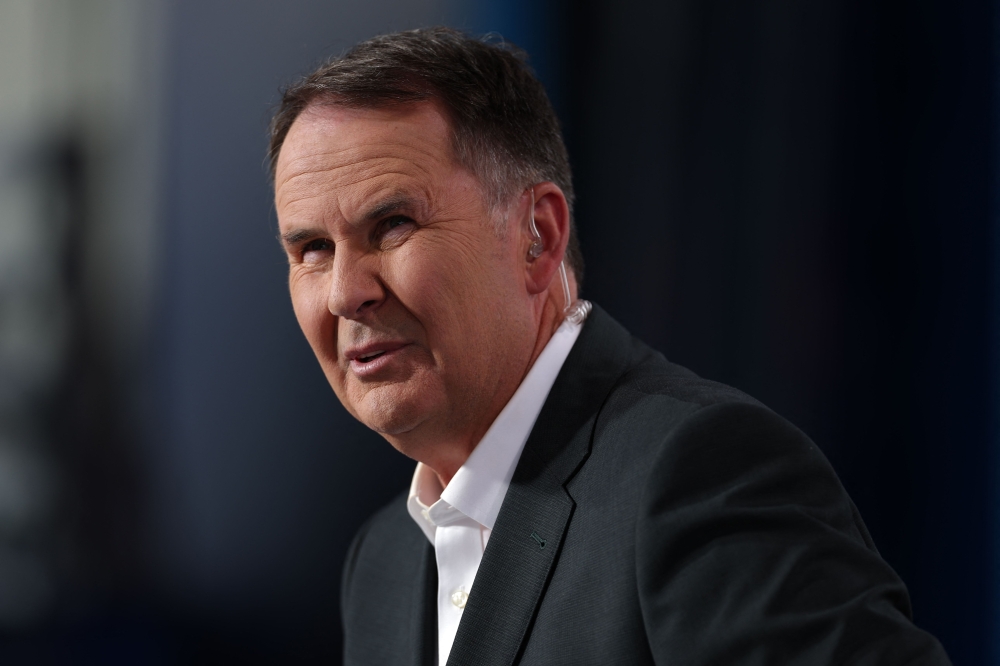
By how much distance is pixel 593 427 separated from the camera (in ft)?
4.49

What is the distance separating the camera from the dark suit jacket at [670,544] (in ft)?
3.26

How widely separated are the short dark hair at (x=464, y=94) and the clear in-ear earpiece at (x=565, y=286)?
0.20 feet

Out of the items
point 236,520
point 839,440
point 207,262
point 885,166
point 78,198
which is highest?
point 885,166

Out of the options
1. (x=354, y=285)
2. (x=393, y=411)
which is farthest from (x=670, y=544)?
(x=354, y=285)

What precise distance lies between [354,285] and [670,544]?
629mm

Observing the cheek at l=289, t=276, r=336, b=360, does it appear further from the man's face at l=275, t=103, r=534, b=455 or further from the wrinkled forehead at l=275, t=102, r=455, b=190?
the wrinkled forehead at l=275, t=102, r=455, b=190

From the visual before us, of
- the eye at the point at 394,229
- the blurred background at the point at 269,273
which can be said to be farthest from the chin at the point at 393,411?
the blurred background at the point at 269,273

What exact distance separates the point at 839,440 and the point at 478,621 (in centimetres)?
108

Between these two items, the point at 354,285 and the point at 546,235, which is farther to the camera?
the point at 546,235

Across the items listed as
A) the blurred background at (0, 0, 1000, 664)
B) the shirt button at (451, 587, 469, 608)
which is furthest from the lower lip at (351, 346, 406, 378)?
the blurred background at (0, 0, 1000, 664)

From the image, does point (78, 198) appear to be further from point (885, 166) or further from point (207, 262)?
point (885, 166)

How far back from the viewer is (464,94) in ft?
4.87

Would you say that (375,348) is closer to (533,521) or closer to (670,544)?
(533,521)

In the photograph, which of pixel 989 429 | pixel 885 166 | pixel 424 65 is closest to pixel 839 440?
pixel 989 429
